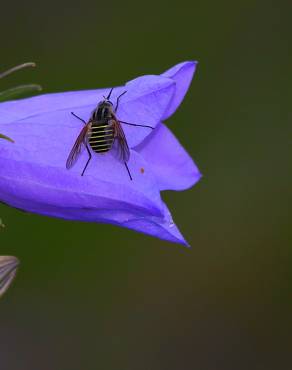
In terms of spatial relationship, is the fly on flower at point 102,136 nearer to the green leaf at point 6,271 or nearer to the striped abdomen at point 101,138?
the striped abdomen at point 101,138

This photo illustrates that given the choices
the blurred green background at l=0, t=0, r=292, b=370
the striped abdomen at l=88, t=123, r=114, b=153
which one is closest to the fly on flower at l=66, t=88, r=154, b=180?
the striped abdomen at l=88, t=123, r=114, b=153

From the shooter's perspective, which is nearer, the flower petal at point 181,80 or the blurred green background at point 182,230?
the flower petal at point 181,80

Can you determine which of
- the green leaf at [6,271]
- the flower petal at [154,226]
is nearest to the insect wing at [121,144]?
the flower petal at [154,226]

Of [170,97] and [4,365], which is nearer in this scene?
[170,97]

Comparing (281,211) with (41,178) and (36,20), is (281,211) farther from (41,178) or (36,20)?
(41,178)

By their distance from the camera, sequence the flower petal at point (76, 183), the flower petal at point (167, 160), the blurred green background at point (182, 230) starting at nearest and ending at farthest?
the flower petal at point (76, 183) < the flower petal at point (167, 160) < the blurred green background at point (182, 230)

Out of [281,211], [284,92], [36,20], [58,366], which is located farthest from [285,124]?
[58,366]
